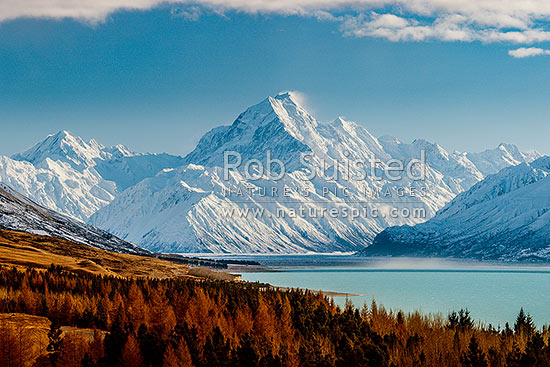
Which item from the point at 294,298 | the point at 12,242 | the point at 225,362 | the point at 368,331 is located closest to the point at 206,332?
the point at 225,362

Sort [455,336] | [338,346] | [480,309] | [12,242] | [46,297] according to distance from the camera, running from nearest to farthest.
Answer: [338,346], [455,336], [46,297], [480,309], [12,242]

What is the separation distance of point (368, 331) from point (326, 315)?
281 inches

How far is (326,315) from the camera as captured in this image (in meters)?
60.9

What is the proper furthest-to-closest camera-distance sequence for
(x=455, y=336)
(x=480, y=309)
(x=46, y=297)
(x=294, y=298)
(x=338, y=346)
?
1. (x=480, y=309)
2. (x=294, y=298)
3. (x=46, y=297)
4. (x=455, y=336)
5. (x=338, y=346)

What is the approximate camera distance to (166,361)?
4088 cm

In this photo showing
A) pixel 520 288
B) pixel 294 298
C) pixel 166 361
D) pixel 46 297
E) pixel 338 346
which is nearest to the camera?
pixel 166 361

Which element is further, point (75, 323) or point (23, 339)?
point (75, 323)

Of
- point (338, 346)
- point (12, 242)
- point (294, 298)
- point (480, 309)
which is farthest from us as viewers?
point (12, 242)

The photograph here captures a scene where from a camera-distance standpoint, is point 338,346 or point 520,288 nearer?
point 338,346

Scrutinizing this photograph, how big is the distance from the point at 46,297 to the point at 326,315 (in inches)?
886

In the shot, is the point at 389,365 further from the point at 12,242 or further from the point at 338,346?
the point at 12,242

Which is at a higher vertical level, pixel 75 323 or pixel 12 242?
pixel 12 242

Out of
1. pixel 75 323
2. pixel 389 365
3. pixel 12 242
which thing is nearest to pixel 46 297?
pixel 75 323

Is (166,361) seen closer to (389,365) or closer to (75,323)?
(389,365)
